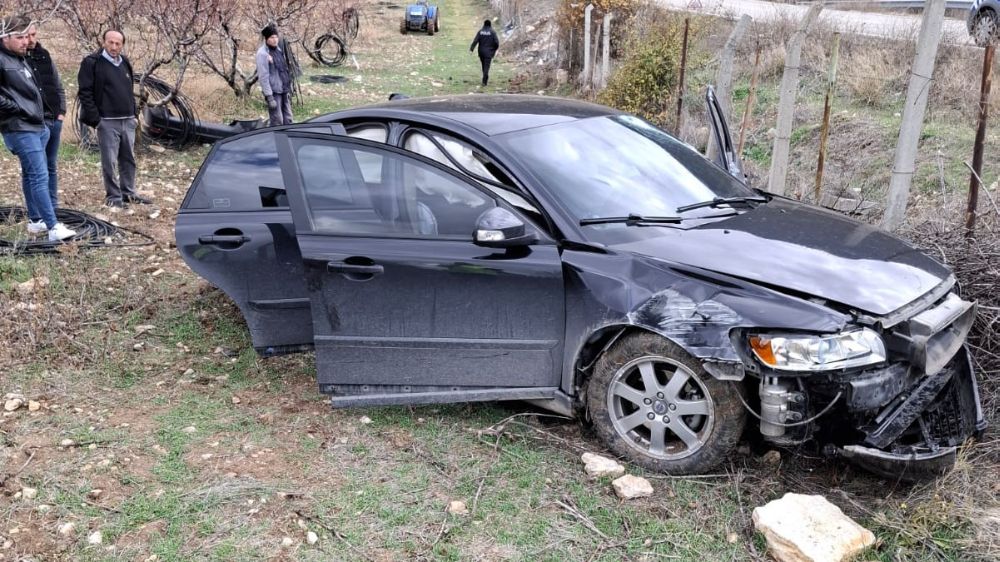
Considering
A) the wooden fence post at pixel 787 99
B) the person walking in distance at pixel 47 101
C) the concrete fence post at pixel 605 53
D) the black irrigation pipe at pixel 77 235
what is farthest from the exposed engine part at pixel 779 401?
the concrete fence post at pixel 605 53

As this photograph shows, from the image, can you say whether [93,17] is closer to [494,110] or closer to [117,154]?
[117,154]

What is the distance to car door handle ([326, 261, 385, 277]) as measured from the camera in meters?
3.62

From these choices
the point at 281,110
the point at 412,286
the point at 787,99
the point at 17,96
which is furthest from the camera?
the point at 281,110

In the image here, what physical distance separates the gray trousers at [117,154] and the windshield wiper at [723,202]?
5.97 meters

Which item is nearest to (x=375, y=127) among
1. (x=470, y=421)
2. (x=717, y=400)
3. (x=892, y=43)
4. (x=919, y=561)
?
(x=470, y=421)

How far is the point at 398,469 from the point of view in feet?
11.4

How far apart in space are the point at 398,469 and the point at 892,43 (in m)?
10.0

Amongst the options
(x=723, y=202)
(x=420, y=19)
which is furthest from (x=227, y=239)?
(x=420, y=19)

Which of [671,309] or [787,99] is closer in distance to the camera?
[671,309]

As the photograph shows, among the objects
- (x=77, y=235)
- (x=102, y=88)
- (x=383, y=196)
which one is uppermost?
(x=102, y=88)

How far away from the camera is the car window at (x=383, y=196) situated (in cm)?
357

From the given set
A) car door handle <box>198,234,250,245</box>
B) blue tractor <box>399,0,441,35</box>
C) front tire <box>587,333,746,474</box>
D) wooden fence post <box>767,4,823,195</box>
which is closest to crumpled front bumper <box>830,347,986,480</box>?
front tire <box>587,333,746,474</box>

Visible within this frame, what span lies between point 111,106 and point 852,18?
12.1 m

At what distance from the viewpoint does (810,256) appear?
10.6 feet
